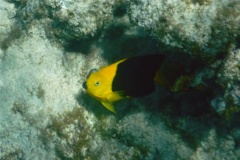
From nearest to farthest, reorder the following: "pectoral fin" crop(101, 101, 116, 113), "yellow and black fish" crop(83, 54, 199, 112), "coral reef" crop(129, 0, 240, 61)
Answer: "coral reef" crop(129, 0, 240, 61)
"yellow and black fish" crop(83, 54, 199, 112)
"pectoral fin" crop(101, 101, 116, 113)

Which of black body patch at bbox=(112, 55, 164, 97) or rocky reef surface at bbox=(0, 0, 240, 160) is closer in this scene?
rocky reef surface at bbox=(0, 0, 240, 160)

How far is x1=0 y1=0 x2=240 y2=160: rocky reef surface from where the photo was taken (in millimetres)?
2252

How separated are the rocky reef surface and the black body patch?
0.18 meters

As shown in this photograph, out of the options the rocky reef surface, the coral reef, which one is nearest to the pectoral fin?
the rocky reef surface

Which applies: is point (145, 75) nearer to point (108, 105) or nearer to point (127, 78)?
point (127, 78)

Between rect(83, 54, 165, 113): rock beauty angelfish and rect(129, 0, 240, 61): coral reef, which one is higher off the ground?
rect(129, 0, 240, 61): coral reef

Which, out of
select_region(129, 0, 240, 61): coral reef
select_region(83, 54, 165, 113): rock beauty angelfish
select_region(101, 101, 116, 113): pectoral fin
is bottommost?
select_region(101, 101, 116, 113): pectoral fin

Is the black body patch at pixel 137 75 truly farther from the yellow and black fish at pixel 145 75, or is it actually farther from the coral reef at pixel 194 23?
the coral reef at pixel 194 23

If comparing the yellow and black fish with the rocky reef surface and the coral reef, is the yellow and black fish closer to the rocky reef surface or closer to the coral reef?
the rocky reef surface

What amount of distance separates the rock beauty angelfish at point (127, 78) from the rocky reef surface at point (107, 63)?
203 millimetres

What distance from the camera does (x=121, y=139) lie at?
3160mm

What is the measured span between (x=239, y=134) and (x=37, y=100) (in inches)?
93.2

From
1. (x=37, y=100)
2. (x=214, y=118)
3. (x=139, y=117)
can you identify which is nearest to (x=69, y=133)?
(x=37, y=100)

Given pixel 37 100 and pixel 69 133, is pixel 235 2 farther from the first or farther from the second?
pixel 37 100
